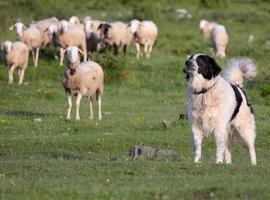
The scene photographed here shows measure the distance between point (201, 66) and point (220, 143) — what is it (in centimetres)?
118

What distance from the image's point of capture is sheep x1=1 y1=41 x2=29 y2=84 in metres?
29.8

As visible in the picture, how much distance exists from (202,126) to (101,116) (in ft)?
30.9

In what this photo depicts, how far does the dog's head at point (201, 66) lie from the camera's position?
Result: 44.4 ft

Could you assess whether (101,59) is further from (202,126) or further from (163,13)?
(163,13)

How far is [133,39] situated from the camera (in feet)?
121

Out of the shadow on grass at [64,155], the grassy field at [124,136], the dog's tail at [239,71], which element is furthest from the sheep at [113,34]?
the dog's tail at [239,71]

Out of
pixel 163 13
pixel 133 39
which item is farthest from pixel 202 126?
pixel 163 13

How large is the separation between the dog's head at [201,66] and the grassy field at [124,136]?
1313mm

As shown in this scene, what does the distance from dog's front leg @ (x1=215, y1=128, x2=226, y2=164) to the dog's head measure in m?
0.83

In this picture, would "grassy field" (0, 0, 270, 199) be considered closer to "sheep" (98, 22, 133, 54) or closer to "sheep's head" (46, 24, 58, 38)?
"sheep's head" (46, 24, 58, 38)

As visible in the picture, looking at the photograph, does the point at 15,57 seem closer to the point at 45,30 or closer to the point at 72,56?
the point at 45,30

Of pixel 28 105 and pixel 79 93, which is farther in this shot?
pixel 28 105

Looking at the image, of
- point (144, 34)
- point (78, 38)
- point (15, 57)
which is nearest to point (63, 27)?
point (78, 38)

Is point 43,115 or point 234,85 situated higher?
point 234,85
